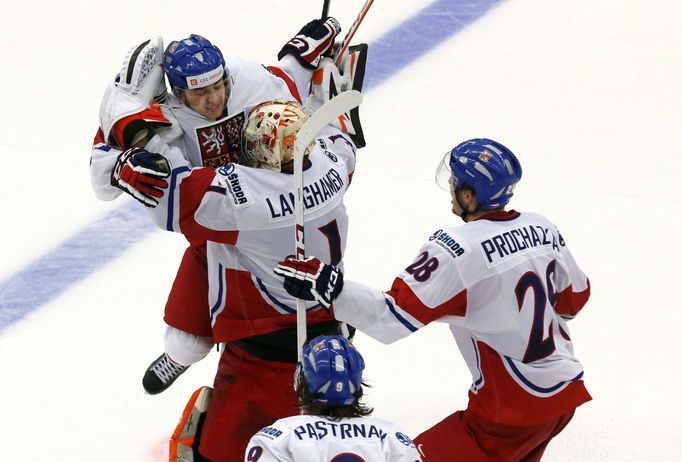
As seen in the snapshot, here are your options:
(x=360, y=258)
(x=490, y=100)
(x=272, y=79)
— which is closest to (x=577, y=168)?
(x=490, y=100)

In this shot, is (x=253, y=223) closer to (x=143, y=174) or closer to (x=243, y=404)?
(x=143, y=174)

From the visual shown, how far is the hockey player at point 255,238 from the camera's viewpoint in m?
3.34

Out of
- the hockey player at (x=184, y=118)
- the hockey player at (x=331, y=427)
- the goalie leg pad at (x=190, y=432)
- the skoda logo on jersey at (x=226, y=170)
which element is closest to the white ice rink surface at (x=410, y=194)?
the goalie leg pad at (x=190, y=432)

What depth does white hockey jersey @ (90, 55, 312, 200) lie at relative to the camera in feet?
11.1

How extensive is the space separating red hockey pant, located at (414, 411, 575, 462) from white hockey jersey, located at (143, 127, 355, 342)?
20.4 inches

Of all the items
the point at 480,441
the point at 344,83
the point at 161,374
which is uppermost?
the point at 344,83

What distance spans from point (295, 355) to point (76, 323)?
1362mm

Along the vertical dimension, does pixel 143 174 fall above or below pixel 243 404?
above

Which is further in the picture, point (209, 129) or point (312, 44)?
point (312, 44)

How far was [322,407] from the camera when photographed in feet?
9.28

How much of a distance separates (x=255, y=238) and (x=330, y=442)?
2.75ft

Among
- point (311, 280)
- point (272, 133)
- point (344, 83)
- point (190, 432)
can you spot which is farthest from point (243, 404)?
point (344, 83)

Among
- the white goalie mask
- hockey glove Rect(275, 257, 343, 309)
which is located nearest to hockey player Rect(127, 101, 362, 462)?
the white goalie mask

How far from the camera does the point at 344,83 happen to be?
13.3ft
